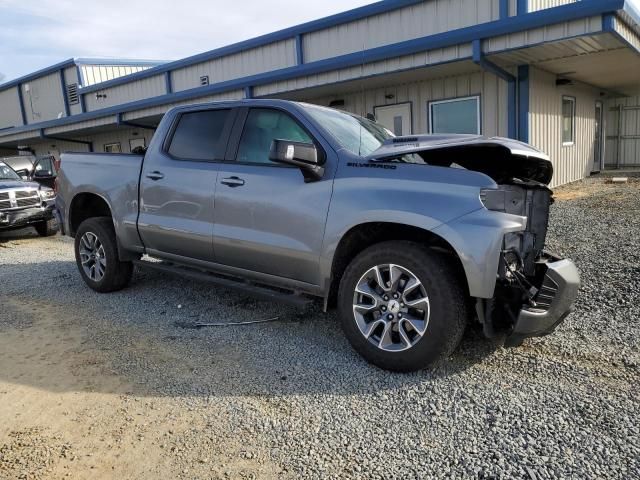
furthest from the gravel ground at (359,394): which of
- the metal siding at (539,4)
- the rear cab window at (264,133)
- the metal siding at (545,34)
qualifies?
the metal siding at (539,4)

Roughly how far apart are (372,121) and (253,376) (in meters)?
2.82

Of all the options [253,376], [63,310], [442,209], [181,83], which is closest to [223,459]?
[253,376]

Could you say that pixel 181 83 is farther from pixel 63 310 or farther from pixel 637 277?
pixel 637 277

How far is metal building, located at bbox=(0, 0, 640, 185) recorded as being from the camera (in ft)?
29.6

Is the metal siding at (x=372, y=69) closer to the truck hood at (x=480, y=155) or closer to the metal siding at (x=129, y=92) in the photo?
the truck hood at (x=480, y=155)

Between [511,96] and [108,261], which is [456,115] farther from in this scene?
[108,261]

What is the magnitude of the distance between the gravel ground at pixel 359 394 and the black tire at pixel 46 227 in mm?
5974

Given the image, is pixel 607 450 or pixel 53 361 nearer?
pixel 607 450

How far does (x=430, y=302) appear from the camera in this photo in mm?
3225

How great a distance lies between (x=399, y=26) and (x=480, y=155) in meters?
9.60

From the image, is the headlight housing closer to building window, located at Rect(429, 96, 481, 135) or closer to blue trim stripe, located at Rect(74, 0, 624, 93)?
blue trim stripe, located at Rect(74, 0, 624, 93)

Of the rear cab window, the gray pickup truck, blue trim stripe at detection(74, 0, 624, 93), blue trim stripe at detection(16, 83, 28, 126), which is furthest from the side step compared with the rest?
blue trim stripe at detection(16, 83, 28, 126)

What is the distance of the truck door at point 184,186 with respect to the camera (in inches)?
175

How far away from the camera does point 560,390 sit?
3115mm
